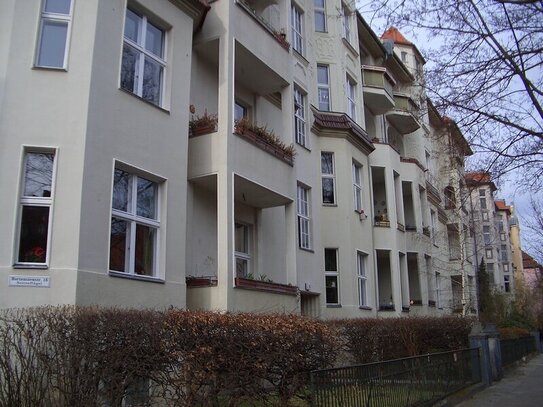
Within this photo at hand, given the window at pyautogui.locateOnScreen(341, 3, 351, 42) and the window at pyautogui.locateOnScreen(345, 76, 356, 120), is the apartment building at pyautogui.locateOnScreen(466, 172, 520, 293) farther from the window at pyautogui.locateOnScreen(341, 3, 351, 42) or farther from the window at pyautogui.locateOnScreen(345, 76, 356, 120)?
the window at pyautogui.locateOnScreen(341, 3, 351, 42)

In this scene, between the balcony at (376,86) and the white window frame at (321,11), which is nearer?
the white window frame at (321,11)

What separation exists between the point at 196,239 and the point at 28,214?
182 inches

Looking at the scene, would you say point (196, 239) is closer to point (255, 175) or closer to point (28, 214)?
point (255, 175)

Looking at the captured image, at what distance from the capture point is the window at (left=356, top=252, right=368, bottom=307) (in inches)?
827

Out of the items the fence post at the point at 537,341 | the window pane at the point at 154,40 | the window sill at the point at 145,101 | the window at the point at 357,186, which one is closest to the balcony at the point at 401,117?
the window at the point at 357,186

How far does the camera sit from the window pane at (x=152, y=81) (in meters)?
11.9

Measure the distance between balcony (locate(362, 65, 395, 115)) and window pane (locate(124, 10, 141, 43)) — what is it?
15.1 meters

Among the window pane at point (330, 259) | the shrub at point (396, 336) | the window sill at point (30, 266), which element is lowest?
the shrub at point (396, 336)

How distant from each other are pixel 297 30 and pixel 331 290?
374 inches

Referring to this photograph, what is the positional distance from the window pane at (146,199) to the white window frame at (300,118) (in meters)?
7.96

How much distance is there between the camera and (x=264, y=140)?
14.6 meters

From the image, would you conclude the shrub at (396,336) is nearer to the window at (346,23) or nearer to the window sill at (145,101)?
the window sill at (145,101)

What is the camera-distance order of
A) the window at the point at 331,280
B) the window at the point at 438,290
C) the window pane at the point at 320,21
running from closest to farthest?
the window at the point at 331,280
the window pane at the point at 320,21
the window at the point at 438,290

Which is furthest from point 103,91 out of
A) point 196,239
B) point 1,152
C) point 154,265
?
point 196,239
